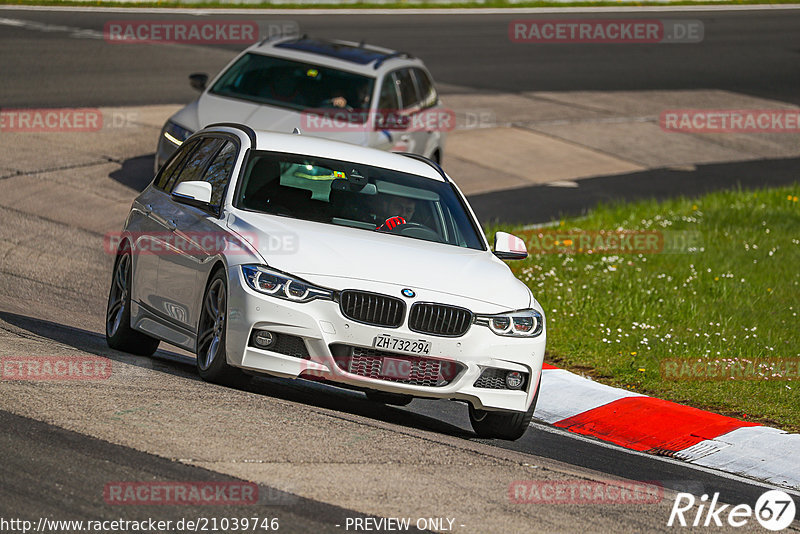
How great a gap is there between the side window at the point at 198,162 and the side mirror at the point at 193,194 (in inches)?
31.9

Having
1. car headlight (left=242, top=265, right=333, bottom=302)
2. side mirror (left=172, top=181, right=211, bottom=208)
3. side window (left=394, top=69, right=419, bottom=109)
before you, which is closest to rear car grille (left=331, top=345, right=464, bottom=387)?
car headlight (left=242, top=265, right=333, bottom=302)

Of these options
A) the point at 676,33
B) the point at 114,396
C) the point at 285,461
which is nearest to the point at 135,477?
the point at 285,461

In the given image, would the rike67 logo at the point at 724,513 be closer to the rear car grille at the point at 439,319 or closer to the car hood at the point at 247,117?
the rear car grille at the point at 439,319

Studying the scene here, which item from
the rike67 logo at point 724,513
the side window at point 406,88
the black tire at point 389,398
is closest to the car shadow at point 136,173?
the side window at point 406,88

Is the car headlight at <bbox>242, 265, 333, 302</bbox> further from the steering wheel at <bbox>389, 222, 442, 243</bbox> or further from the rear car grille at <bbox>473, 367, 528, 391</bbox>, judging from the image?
the steering wheel at <bbox>389, 222, 442, 243</bbox>

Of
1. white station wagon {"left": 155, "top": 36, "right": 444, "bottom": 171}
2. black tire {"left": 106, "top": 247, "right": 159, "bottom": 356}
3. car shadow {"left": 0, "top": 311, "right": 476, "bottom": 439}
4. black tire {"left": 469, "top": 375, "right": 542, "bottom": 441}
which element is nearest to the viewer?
black tire {"left": 469, "top": 375, "right": 542, "bottom": 441}

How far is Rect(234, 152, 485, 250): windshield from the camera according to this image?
352 inches

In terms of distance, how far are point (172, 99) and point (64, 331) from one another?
42.0 ft

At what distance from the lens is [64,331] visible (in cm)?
1024

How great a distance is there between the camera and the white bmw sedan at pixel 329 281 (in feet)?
25.5

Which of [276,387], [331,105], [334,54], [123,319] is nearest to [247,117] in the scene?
[331,105]

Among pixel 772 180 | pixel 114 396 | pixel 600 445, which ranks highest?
pixel 114 396

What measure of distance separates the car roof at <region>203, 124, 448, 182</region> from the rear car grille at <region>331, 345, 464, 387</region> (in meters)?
2.03

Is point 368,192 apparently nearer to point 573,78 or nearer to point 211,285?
point 211,285
